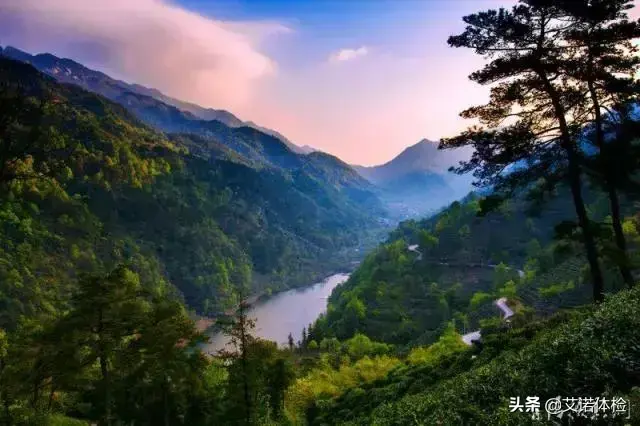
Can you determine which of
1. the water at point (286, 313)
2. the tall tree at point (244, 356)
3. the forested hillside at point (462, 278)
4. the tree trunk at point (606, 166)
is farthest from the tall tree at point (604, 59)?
the water at point (286, 313)

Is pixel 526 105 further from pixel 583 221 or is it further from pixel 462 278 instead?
pixel 462 278

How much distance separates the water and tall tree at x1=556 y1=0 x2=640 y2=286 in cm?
9279

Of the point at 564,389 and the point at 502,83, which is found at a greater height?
the point at 502,83

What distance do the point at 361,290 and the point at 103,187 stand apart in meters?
122

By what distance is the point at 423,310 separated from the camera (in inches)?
3177

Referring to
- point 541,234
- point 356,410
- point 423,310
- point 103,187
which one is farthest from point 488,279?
point 103,187

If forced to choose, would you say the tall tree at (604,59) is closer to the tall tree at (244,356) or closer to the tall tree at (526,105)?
the tall tree at (526,105)

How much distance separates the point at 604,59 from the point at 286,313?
140016mm

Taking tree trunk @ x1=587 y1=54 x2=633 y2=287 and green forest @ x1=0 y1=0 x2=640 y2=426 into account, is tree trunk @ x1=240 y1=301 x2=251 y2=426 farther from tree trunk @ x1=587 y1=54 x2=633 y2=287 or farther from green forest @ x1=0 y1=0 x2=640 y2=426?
tree trunk @ x1=587 y1=54 x2=633 y2=287

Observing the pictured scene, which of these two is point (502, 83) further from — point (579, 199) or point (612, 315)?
point (612, 315)

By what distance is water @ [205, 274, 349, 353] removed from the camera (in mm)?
119500

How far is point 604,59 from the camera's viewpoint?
50.6ft

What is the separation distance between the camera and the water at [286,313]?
120 meters

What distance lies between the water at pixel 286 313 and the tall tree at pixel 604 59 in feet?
304
